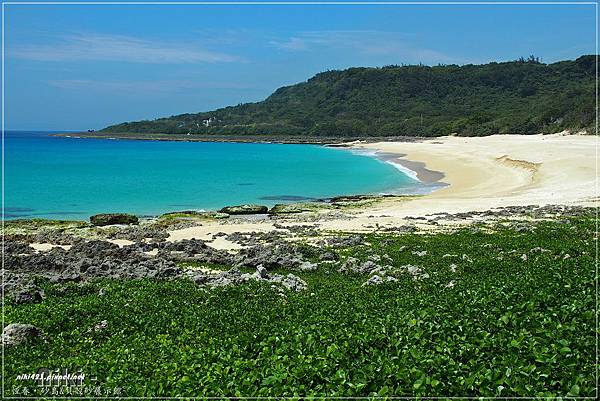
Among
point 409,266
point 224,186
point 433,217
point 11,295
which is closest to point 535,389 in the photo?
point 409,266

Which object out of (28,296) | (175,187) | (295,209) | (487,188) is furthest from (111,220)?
(487,188)

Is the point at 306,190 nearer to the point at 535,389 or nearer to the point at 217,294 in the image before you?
the point at 217,294

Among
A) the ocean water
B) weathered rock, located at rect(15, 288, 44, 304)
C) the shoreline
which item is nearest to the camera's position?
weathered rock, located at rect(15, 288, 44, 304)

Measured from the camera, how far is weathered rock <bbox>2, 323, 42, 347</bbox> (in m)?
10.6

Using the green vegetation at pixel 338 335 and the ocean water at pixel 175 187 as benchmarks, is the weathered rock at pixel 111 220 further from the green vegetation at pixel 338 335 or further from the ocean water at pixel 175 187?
the green vegetation at pixel 338 335

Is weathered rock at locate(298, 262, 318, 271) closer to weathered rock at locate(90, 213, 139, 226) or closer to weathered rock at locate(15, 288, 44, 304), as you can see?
weathered rock at locate(15, 288, 44, 304)

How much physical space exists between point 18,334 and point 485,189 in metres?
41.7

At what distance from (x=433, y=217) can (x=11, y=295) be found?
22.6 metres

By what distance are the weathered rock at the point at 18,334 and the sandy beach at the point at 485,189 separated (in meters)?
13.4

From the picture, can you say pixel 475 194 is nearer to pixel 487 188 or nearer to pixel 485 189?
pixel 485 189

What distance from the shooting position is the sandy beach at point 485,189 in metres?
30.1

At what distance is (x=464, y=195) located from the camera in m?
41.7

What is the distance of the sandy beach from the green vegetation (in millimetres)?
11515

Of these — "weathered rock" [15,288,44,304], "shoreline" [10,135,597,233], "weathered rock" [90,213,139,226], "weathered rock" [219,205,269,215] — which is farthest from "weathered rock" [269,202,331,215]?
"weathered rock" [15,288,44,304]
